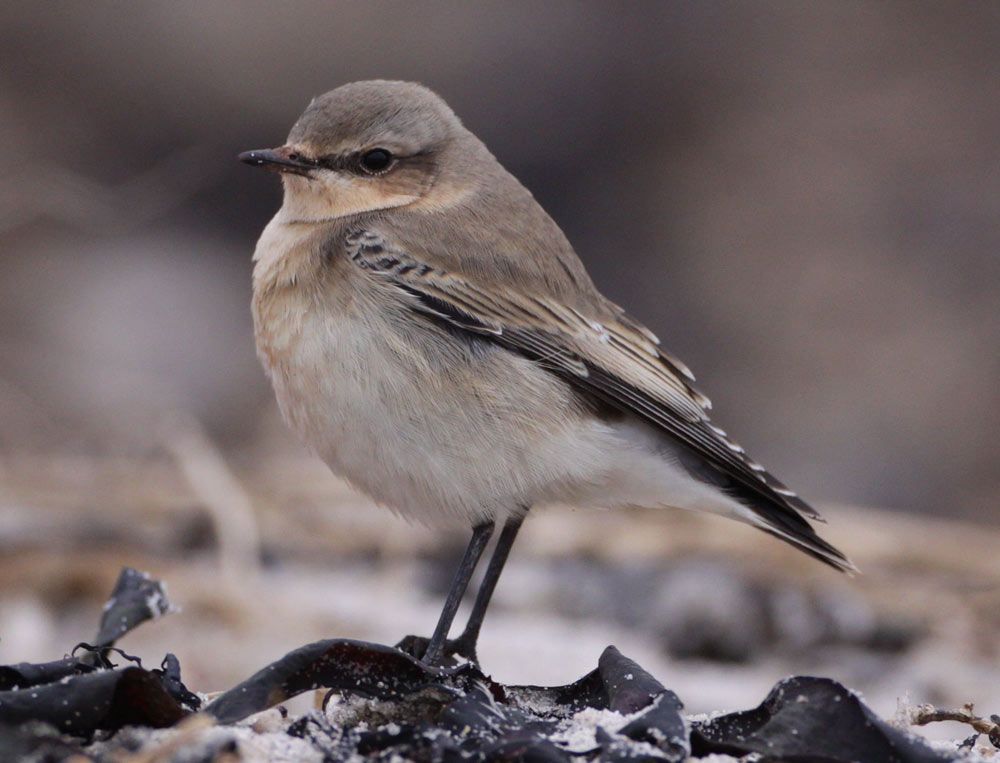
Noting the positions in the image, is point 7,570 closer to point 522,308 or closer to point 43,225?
point 522,308

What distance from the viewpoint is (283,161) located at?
532 centimetres

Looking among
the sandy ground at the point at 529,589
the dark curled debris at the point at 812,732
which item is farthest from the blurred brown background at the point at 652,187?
the dark curled debris at the point at 812,732

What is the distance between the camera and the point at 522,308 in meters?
5.17

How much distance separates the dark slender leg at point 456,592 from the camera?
464 cm

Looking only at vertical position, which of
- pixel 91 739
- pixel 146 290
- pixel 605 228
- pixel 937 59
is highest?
pixel 937 59

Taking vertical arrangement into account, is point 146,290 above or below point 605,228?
below

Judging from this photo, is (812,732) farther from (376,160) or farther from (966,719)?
(376,160)

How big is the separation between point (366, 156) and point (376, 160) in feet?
0.17

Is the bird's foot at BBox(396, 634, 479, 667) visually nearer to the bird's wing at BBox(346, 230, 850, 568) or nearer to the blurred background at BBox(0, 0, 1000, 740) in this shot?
the blurred background at BBox(0, 0, 1000, 740)

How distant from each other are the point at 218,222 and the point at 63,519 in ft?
20.8

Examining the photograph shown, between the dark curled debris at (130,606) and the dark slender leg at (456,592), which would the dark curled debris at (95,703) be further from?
the dark slender leg at (456,592)

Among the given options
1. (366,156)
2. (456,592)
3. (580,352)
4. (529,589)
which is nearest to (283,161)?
(366,156)

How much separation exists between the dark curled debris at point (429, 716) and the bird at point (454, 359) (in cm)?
104

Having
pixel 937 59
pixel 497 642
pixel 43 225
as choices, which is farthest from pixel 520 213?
pixel 937 59
